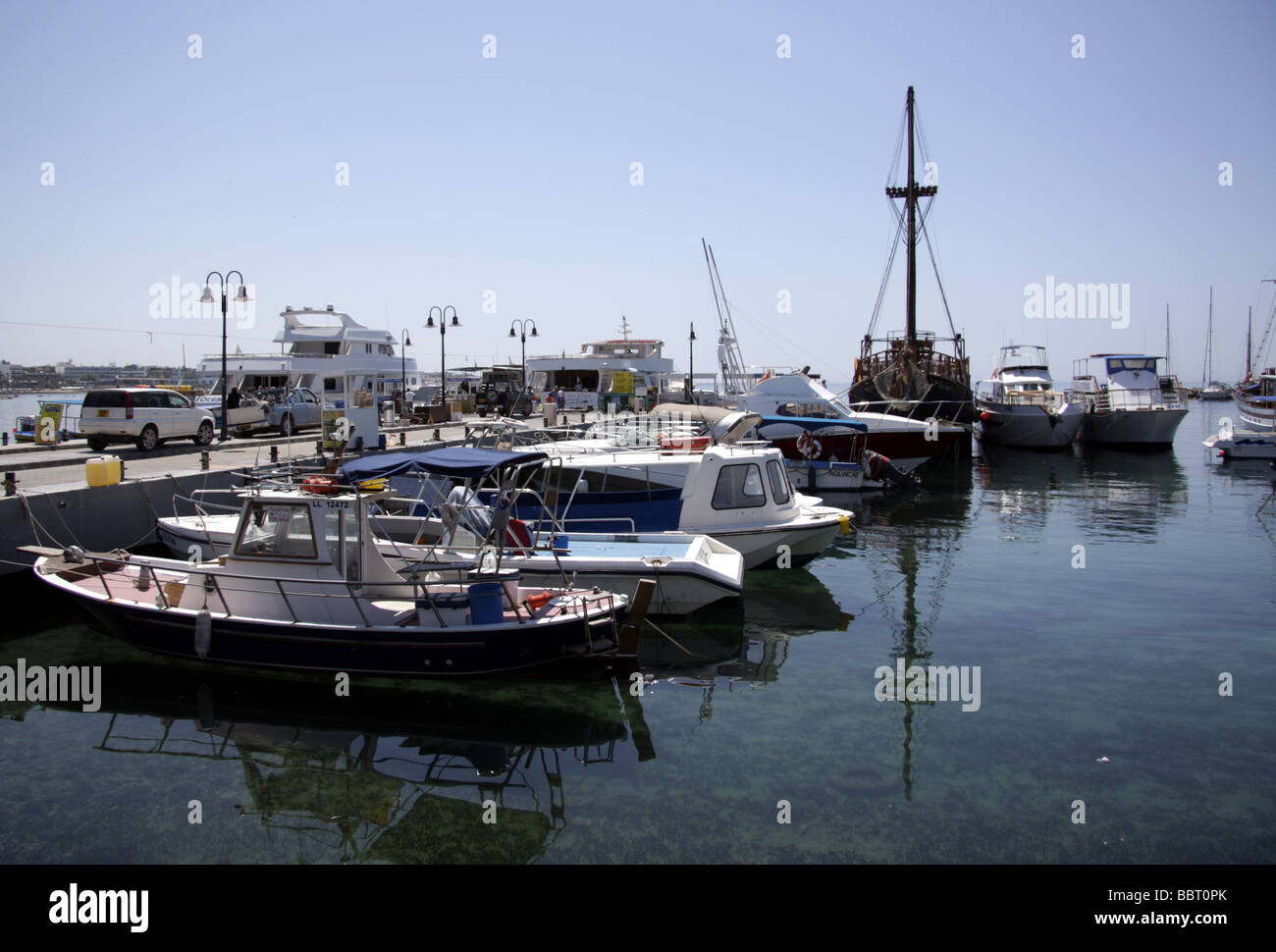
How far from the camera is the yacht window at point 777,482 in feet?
57.3

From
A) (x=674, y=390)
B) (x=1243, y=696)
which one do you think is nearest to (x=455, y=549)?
(x=1243, y=696)

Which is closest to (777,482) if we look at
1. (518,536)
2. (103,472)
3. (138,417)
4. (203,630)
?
(518,536)

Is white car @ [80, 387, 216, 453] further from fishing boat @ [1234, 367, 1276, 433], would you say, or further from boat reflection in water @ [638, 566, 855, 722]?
fishing boat @ [1234, 367, 1276, 433]

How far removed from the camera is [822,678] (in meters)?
12.1

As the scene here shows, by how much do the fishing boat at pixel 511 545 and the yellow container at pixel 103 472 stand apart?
1.79 m

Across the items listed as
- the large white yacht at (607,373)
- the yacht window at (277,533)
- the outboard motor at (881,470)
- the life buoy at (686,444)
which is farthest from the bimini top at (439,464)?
the large white yacht at (607,373)

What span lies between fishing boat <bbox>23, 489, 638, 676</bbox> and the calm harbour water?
591mm

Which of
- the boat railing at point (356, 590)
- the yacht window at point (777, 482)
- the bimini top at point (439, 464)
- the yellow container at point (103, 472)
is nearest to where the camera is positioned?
the boat railing at point (356, 590)

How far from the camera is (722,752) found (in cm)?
966

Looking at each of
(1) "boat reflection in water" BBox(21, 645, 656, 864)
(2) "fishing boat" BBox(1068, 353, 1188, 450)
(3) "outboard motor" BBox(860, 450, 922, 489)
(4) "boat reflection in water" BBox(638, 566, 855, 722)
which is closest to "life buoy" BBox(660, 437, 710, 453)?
(4) "boat reflection in water" BBox(638, 566, 855, 722)

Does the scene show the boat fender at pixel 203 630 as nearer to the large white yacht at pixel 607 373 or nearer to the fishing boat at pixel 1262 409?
the large white yacht at pixel 607 373

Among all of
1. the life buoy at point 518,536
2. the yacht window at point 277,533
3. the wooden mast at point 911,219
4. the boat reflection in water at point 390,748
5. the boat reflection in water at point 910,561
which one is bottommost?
the boat reflection in water at point 390,748

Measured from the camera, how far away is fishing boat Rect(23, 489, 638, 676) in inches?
422

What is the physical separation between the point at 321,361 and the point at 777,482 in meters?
29.5
